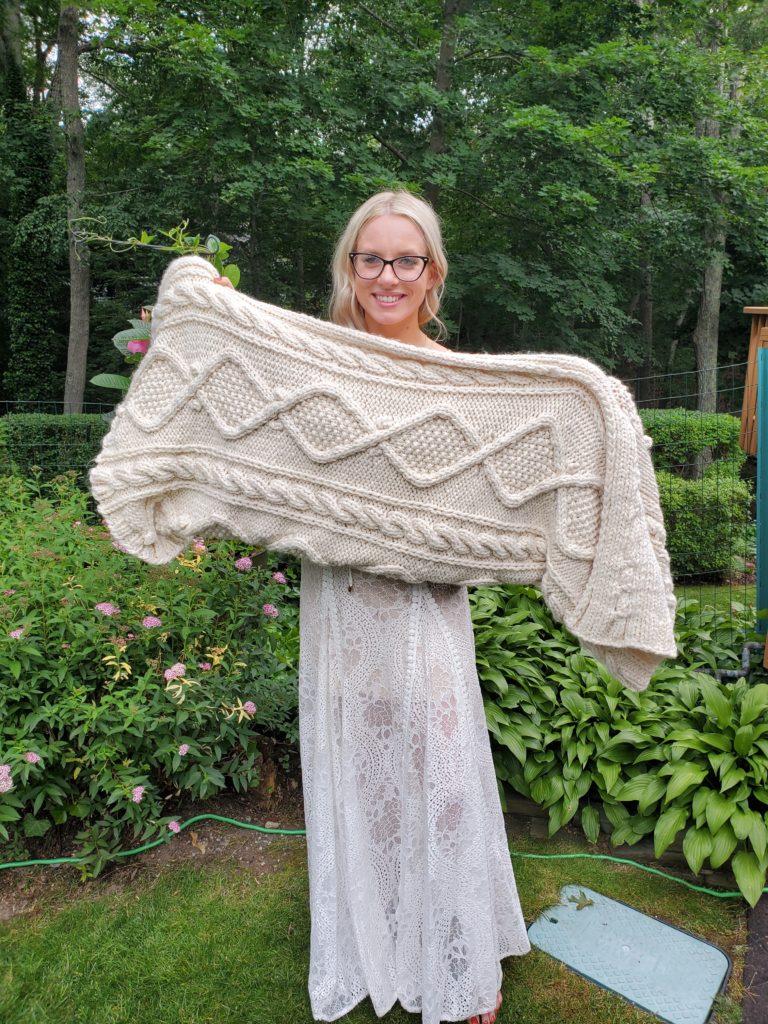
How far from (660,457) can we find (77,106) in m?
9.15

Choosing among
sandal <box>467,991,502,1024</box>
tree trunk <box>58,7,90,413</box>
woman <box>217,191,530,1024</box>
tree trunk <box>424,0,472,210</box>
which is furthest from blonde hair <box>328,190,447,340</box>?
tree trunk <box>58,7,90,413</box>

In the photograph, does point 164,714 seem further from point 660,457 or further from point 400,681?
point 660,457

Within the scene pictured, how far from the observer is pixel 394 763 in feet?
5.84

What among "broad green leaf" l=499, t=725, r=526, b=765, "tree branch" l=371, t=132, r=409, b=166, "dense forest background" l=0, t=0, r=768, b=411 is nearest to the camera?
"broad green leaf" l=499, t=725, r=526, b=765

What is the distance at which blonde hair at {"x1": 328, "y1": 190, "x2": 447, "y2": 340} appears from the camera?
5.55 ft

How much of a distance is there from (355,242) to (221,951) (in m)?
2.20

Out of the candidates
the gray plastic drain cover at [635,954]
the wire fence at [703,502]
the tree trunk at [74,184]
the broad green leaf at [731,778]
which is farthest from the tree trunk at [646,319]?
the gray plastic drain cover at [635,954]

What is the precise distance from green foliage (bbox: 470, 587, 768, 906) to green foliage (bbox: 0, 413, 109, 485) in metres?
5.43

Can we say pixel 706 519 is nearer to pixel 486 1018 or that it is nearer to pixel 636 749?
pixel 636 749

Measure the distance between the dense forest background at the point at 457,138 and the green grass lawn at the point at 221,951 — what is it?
496cm

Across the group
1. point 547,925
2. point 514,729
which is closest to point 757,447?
point 514,729

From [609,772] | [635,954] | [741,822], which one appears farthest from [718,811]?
[635,954]

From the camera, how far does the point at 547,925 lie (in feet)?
7.73

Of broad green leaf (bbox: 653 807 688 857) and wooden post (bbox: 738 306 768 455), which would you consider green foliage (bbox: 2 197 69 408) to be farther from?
broad green leaf (bbox: 653 807 688 857)
